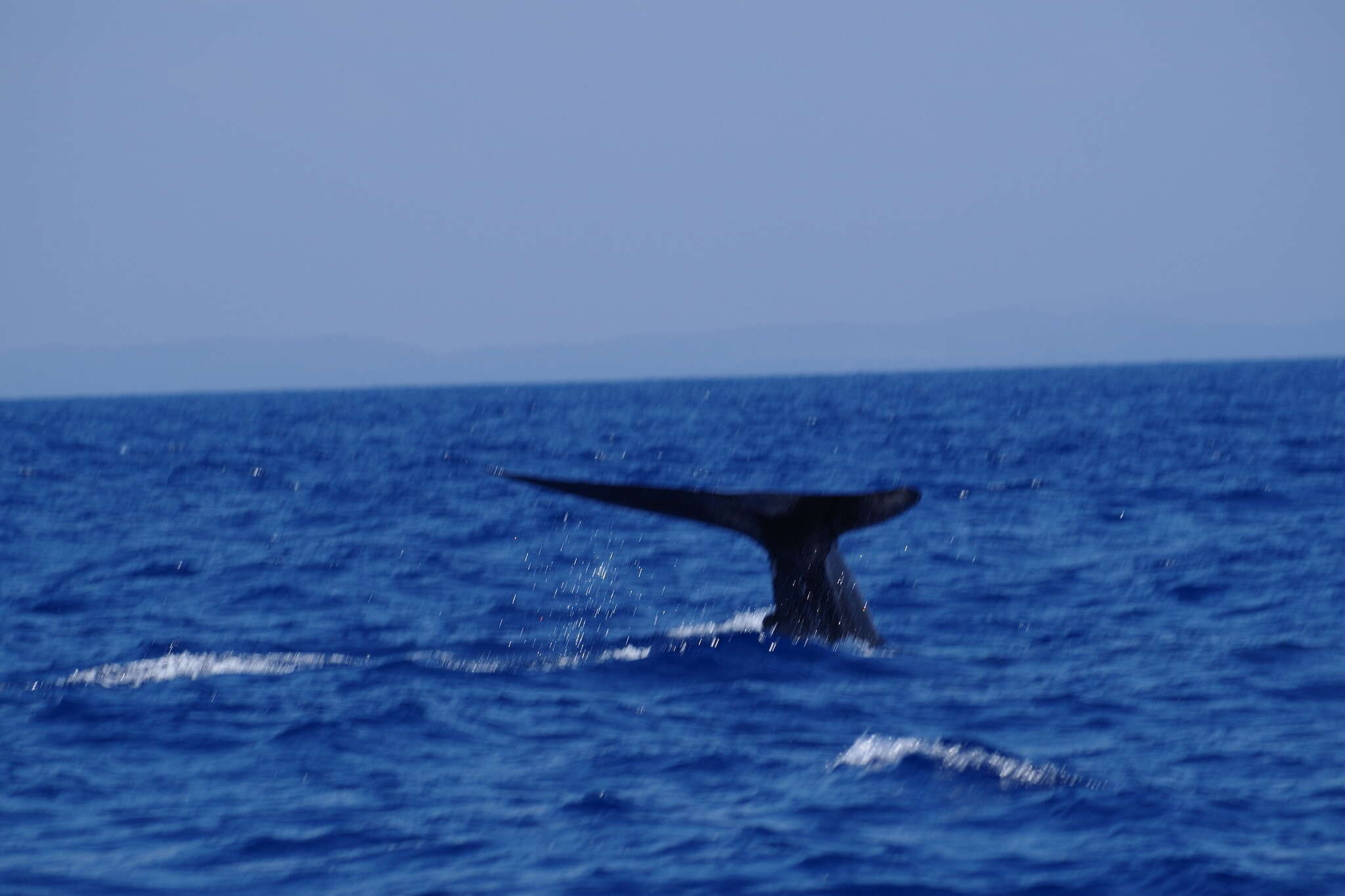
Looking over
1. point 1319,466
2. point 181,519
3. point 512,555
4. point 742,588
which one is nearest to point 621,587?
point 742,588

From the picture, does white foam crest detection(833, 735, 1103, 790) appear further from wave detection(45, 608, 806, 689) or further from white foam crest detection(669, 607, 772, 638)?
white foam crest detection(669, 607, 772, 638)

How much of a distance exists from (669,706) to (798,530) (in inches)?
75.7

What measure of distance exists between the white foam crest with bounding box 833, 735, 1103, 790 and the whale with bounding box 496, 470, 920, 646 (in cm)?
193

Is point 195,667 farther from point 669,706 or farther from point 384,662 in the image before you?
point 669,706

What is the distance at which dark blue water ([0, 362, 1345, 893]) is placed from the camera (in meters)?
7.74

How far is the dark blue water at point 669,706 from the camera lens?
7738mm

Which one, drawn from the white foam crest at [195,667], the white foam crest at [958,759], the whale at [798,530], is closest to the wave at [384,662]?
the white foam crest at [195,667]

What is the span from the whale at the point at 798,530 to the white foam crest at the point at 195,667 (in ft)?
7.76

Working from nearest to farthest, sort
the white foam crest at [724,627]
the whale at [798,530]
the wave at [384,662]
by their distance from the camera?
the whale at [798,530] < the wave at [384,662] < the white foam crest at [724,627]

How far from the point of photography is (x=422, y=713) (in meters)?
10.7

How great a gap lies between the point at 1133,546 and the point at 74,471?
29403mm

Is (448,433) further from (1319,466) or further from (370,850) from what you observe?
(370,850)

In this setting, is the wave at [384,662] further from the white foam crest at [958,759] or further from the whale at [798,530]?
the white foam crest at [958,759]

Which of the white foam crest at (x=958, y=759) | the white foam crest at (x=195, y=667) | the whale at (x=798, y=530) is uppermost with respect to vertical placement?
the whale at (x=798, y=530)
